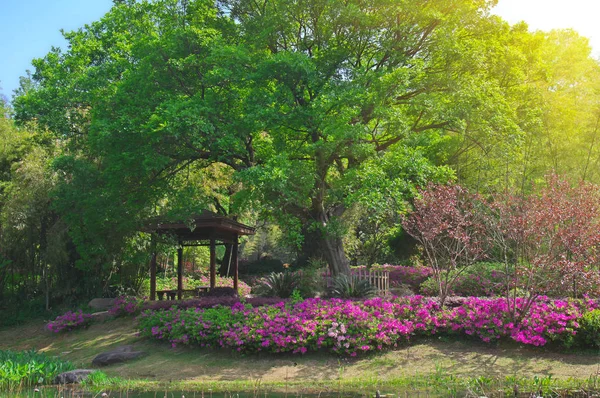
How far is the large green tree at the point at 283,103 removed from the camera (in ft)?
37.4

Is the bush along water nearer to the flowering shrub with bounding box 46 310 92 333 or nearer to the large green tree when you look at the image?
the large green tree

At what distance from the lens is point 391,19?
13.0 m

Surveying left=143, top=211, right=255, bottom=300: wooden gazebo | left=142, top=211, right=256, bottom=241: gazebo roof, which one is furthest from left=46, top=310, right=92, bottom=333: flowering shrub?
left=142, top=211, right=256, bottom=241: gazebo roof

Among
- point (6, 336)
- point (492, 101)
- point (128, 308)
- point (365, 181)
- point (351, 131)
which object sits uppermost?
point (492, 101)

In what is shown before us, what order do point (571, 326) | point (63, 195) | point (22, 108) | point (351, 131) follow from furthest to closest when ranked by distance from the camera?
point (22, 108) → point (63, 195) → point (351, 131) → point (571, 326)

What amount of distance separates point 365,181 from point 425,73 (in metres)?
4.48

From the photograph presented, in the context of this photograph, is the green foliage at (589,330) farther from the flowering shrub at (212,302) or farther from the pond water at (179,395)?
the flowering shrub at (212,302)

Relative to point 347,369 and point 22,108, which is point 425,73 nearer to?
point 347,369

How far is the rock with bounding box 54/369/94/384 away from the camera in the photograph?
27.7 ft

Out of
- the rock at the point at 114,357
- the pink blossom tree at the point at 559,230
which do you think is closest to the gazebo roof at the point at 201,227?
the rock at the point at 114,357

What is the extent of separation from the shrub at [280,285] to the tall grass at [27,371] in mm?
5845

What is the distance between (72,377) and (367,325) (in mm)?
5020

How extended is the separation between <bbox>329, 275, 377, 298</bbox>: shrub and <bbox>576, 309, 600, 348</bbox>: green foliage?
5004 mm

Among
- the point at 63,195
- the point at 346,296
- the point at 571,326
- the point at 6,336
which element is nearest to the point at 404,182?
the point at 346,296
